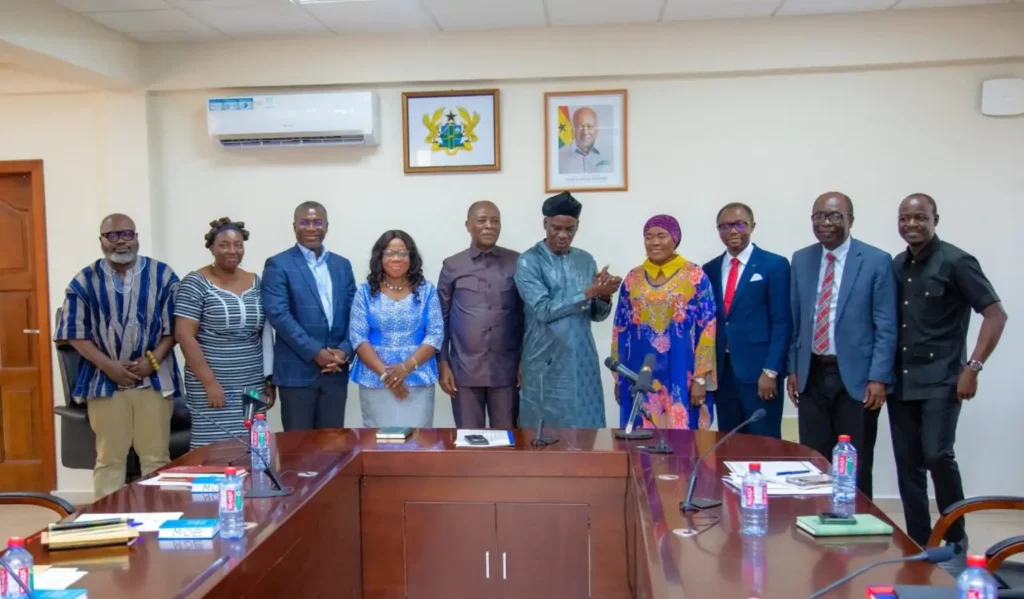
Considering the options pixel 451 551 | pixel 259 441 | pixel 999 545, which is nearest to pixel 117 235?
pixel 259 441

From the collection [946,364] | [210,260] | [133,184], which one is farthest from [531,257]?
[133,184]

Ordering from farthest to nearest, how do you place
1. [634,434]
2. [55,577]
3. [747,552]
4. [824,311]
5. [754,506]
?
[824,311]
[634,434]
[754,506]
[747,552]
[55,577]

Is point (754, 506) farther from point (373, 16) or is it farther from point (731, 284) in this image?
Answer: point (373, 16)

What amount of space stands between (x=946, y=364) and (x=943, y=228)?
1402 mm

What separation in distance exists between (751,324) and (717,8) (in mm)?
1812

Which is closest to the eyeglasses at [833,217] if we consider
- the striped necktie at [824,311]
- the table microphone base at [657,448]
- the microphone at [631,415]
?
the striped necktie at [824,311]

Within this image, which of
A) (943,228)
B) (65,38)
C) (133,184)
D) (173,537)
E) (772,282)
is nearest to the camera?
(173,537)

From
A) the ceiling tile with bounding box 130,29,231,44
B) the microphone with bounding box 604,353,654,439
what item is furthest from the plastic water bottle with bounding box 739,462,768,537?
the ceiling tile with bounding box 130,29,231,44

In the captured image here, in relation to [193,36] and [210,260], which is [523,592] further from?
[193,36]

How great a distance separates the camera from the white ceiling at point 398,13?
3814 mm

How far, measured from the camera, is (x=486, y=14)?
400 centimetres

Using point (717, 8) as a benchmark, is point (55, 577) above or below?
below

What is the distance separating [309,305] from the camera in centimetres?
354

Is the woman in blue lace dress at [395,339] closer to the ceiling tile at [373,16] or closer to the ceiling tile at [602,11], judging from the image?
the ceiling tile at [373,16]
